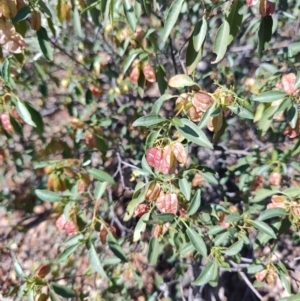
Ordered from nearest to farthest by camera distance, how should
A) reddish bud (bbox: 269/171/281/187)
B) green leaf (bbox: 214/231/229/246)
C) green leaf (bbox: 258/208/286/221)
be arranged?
green leaf (bbox: 258/208/286/221) < green leaf (bbox: 214/231/229/246) < reddish bud (bbox: 269/171/281/187)

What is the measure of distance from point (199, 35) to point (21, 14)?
45 cm

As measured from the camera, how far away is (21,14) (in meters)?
1.14

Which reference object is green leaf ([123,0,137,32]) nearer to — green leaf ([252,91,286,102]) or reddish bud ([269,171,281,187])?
green leaf ([252,91,286,102])

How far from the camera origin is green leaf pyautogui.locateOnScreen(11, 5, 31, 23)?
1.12m

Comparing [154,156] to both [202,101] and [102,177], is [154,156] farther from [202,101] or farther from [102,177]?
[102,177]

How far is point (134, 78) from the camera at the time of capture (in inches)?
65.5

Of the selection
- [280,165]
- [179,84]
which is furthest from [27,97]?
[179,84]

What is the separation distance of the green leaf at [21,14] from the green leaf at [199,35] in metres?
0.42

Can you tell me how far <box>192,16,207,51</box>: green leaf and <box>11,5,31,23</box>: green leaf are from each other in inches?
16.7

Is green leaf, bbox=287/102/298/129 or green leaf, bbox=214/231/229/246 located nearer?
green leaf, bbox=287/102/298/129

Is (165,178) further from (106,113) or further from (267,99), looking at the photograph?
(106,113)

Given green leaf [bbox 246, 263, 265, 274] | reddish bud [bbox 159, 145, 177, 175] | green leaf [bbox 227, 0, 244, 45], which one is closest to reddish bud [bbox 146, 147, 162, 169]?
reddish bud [bbox 159, 145, 177, 175]

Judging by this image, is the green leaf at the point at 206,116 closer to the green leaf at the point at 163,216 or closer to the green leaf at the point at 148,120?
the green leaf at the point at 148,120

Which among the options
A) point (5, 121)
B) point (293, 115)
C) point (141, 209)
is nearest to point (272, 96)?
point (293, 115)
